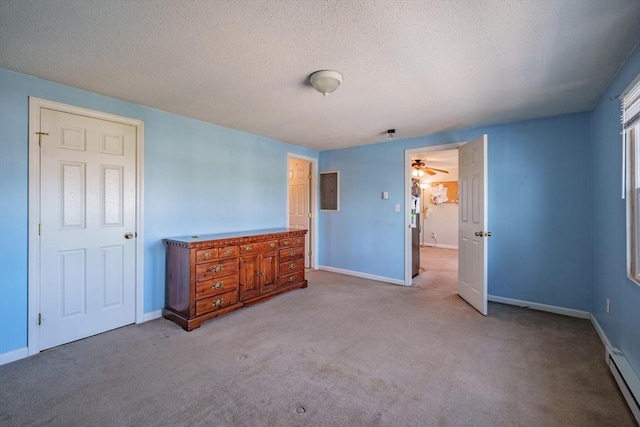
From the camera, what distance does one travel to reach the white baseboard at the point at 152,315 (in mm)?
3050

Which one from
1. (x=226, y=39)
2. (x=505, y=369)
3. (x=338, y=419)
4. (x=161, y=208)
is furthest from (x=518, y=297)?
(x=161, y=208)

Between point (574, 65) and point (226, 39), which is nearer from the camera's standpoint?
point (226, 39)

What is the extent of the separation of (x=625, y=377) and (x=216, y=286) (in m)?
3.35

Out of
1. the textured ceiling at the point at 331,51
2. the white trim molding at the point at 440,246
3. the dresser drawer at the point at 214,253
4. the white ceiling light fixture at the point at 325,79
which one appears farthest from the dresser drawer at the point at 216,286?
the white trim molding at the point at 440,246

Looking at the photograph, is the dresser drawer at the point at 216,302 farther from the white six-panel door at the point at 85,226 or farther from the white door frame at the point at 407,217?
the white door frame at the point at 407,217

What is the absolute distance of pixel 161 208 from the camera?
3.21 m

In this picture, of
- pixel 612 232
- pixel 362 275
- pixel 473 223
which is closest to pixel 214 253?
pixel 362 275

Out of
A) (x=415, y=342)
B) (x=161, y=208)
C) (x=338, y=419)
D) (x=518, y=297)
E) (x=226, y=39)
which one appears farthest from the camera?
(x=518, y=297)

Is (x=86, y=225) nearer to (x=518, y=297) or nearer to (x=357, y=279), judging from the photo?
(x=357, y=279)

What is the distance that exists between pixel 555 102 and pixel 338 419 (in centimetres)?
348

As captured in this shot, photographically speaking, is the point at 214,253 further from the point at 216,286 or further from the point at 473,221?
the point at 473,221

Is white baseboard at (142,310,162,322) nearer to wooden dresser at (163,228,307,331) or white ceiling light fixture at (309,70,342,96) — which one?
wooden dresser at (163,228,307,331)

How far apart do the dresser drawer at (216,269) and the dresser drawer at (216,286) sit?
4 centimetres

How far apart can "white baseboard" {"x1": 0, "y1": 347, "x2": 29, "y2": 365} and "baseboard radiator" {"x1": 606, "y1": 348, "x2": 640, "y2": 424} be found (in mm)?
4285
